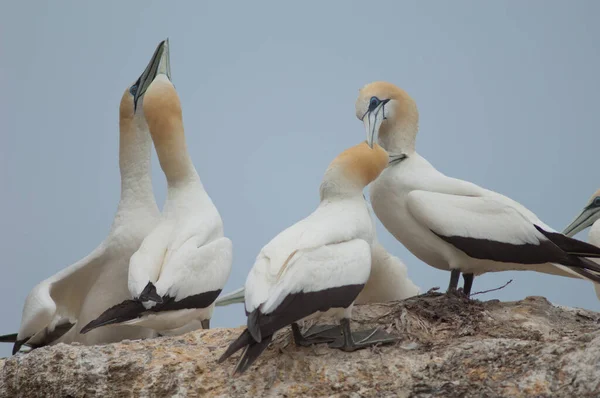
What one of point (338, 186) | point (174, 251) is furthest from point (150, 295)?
point (338, 186)

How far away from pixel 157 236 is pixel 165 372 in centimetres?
122

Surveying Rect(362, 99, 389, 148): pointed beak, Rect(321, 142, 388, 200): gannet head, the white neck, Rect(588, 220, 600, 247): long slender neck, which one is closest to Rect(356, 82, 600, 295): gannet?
Rect(362, 99, 389, 148): pointed beak

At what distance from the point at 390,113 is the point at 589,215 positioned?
225cm

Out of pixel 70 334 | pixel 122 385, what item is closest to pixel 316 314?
pixel 122 385

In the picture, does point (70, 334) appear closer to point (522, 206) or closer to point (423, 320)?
point (423, 320)

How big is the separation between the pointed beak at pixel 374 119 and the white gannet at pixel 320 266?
962 millimetres

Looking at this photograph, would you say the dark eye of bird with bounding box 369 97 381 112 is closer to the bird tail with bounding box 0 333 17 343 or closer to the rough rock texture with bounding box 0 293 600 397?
the rough rock texture with bounding box 0 293 600 397

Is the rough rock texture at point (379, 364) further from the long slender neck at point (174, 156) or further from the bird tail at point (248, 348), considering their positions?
the long slender neck at point (174, 156)

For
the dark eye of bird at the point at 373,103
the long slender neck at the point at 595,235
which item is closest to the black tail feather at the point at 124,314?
the dark eye of bird at the point at 373,103

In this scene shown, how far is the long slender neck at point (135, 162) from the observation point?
6.57 meters

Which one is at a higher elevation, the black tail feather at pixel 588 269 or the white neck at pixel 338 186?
the white neck at pixel 338 186

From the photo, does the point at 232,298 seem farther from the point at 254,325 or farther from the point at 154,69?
the point at 254,325

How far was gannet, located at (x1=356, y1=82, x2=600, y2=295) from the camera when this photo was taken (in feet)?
18.4

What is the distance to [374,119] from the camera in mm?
6234
